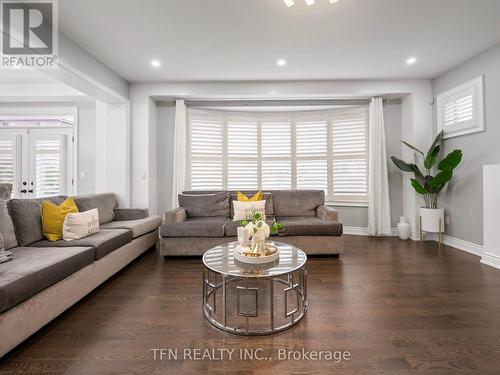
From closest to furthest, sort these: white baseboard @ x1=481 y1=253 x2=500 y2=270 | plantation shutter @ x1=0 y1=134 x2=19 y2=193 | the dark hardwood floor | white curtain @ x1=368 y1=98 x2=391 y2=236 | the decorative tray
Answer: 1. the dark hardwood floor
2. the decorative tray
3. white baseboard @ x1=481 y1=253 x2=500 y2=270
4. white curtain @ x1=368 y1=98 x2=391 y2=236
5. plantation shutter @ x1=0 y1=134 x2=19 y2=193

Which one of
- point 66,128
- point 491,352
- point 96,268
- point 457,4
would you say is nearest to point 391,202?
point 457,4

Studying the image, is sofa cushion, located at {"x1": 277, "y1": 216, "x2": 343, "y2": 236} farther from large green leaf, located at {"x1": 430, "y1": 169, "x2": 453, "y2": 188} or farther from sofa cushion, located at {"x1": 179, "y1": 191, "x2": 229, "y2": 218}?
large green leaf, located at {"x1": 430, "y1": 169, "x2": 453, "y2": 188}

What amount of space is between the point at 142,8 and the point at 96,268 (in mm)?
2658

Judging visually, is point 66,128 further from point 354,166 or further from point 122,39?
point 354,166

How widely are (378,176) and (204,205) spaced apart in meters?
3.19

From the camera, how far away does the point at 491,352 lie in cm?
149

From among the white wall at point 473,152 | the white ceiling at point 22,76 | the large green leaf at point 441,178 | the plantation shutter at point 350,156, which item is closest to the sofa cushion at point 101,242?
the white ceiling at point 22,76

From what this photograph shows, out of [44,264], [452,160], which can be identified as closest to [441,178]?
[452,160]

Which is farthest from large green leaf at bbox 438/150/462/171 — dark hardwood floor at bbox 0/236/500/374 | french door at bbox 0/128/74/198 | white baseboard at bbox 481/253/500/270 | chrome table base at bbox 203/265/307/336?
french door at bbox 0/128/74/198

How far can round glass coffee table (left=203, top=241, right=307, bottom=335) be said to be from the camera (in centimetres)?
169

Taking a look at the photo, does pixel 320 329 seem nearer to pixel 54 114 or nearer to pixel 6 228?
pixel 6 228

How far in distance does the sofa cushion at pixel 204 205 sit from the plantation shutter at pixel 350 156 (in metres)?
2.37

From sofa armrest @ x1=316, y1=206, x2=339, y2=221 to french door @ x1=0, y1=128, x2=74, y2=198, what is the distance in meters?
4.73

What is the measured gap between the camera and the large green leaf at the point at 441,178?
141 inches
